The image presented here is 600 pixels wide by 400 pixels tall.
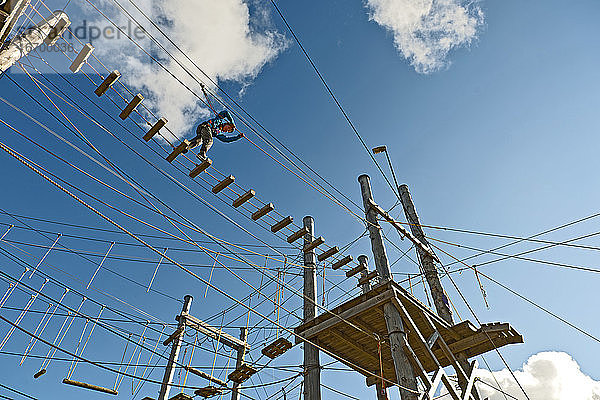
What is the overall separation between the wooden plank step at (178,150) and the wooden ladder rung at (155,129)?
1.75 ft

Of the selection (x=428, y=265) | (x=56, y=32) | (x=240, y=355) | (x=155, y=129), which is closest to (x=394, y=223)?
(x=428, y=265)

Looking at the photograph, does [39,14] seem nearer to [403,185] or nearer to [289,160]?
[289,160]

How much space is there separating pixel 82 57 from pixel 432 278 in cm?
872

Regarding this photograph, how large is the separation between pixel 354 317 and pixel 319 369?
128 cm

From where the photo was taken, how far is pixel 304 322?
8781 mm

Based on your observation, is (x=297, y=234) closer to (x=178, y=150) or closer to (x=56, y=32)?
(x=178, y=150)

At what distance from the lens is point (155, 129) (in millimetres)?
7172

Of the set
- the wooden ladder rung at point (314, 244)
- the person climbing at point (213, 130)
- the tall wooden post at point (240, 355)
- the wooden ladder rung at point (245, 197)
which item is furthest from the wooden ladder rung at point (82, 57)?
the tall wooden post at point (240, 355)

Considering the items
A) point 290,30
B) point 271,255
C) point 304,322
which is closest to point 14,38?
point 290,30

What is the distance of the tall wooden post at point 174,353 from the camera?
11375mm

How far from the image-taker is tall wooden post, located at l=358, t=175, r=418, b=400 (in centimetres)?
670

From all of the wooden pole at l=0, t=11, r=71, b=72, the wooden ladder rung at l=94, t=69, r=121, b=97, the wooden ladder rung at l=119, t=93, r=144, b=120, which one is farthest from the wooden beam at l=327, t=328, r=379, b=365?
the wooden pole at l=0, t=11, r=71, b=72

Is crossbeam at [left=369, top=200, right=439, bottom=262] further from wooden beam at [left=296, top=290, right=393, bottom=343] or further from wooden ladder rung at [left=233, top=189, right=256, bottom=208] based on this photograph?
wooden ladder rung at [left=233, top=189, right=256, bottom=208]

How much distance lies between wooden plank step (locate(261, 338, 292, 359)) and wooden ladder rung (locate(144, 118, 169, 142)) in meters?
5.21
